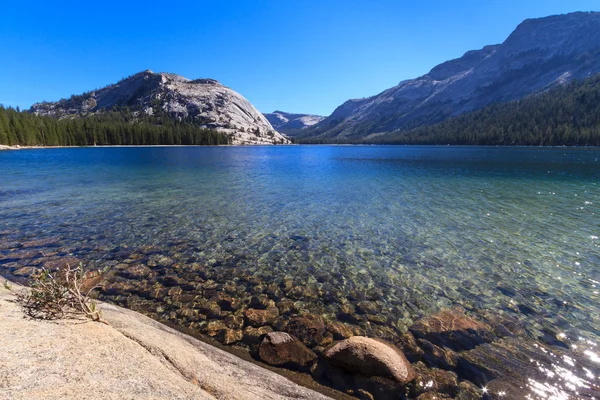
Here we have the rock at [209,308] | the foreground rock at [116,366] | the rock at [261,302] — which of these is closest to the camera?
the foreground rock at [116,366]

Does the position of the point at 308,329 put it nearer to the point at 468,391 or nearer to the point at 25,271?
the point at 468,391

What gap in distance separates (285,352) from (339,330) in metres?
2.36

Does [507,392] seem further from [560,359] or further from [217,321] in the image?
[217,321]

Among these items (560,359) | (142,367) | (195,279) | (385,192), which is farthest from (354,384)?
(385,192)

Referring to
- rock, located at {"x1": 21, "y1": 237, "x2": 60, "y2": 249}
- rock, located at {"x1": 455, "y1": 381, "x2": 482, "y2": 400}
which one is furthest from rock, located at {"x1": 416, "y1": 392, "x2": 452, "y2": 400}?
rock, located at {"x1": 21, "y1": 237, "x2": 60, "y2": 249}

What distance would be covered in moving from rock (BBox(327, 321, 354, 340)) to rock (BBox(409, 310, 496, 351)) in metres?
2.28

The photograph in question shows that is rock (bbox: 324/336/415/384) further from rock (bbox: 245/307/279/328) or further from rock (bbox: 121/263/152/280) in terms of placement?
rock (bbox: 121/263/152/280)

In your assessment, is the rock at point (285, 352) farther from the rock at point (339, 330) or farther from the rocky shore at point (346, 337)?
the rock at point (339, 330)

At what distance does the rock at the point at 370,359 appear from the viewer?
7691mm

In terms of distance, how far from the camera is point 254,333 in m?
9.66

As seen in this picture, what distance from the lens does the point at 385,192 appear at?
120 ft

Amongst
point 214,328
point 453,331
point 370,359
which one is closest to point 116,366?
point 214,328

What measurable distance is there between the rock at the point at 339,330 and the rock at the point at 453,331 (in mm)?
2277

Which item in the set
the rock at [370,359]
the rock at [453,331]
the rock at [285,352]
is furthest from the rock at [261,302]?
the rock at [453,331]
